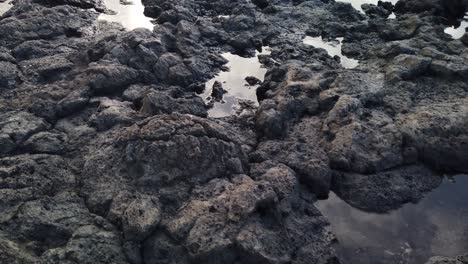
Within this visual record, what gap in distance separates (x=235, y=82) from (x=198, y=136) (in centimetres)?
816

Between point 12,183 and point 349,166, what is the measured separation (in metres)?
11.6

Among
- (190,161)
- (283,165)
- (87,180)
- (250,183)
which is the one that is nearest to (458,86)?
(283,165)

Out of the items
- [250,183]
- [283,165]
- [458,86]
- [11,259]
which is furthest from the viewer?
[458,86]

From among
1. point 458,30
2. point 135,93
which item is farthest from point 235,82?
point 458,30

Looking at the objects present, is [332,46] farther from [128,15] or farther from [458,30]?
[128,15]

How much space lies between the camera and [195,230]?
1359cm

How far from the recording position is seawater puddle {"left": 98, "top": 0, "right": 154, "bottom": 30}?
2700 centimetres

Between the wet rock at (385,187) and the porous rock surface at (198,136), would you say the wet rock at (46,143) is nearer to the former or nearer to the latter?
the porous rock surface at (198,136)

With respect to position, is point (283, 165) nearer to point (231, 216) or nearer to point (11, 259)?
point (231, 216)

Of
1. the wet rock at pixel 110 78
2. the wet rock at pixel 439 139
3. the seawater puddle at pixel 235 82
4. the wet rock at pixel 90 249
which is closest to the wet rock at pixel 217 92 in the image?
the seawater puddle at pixel 235 82

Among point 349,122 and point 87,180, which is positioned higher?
point 349,122

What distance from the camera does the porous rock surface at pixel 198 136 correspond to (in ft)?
44.7

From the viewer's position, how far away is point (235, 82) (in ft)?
76.6

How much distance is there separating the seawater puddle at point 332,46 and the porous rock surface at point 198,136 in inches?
16.7
